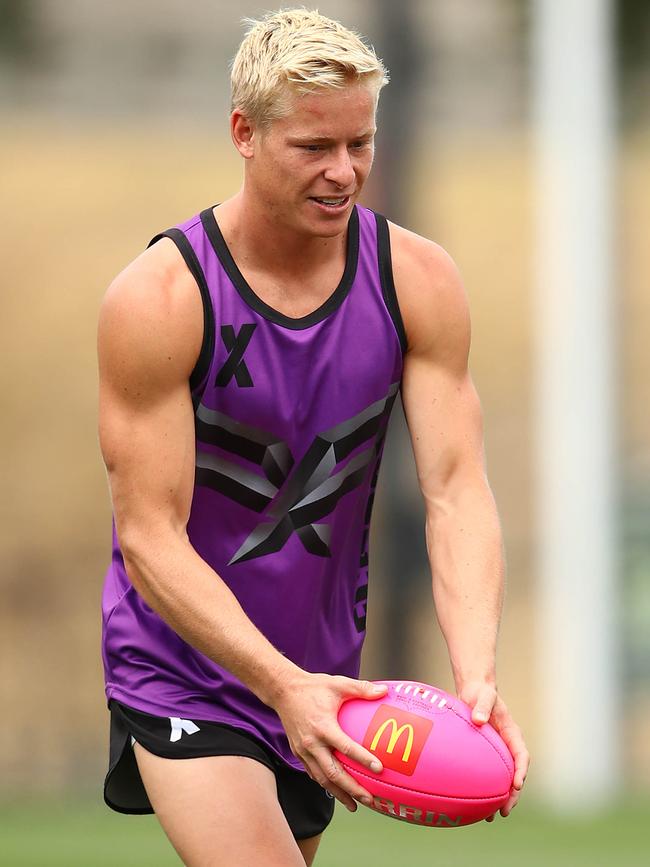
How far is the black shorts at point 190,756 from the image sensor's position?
13.7 feet

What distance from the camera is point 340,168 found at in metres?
3.99

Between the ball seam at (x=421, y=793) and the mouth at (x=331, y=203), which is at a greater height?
the mouth at (x=331, y=203)

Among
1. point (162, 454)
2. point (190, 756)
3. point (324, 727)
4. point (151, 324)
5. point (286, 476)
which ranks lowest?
point (190, 756)

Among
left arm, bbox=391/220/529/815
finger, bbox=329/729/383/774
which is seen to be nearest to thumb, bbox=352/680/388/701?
finger, bbox=329/729/383/774

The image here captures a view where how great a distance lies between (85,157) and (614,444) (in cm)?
512

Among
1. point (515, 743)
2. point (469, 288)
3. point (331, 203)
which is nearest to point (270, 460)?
point (331, 203)

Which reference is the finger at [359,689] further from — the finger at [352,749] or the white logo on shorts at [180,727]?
the white logo on shorts at [180,727]

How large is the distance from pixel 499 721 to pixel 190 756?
2.39ft

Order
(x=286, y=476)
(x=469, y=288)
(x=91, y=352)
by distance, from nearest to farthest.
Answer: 1. (x=286, y=476)
2. (x=91, y=352)
3. (x=469, y=288)

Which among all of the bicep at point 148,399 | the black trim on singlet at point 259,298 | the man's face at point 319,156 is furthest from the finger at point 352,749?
the man's face at point 319,156

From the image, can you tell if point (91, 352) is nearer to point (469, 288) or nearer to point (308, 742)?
point (469, 288)

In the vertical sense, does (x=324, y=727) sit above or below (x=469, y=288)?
above

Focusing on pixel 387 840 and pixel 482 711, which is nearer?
pixel 482 711

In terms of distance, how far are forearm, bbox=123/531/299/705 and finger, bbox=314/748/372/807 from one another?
18cm
